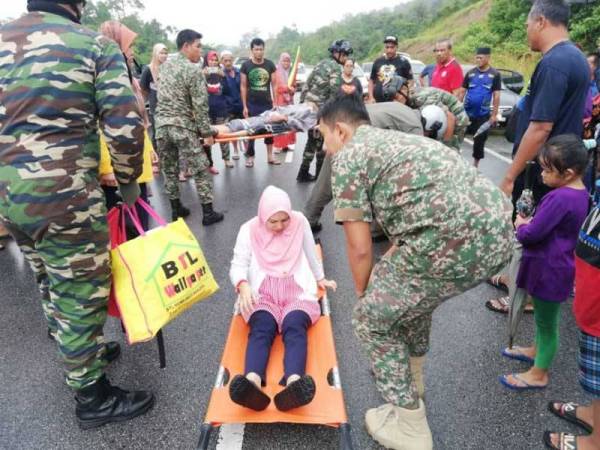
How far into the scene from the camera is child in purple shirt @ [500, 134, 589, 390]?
2111 mm

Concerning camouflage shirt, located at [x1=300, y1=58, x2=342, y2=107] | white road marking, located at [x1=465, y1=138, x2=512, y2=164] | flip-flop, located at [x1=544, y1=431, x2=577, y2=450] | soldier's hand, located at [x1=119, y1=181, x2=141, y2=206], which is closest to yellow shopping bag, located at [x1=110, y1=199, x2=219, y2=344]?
soldier's hand, located at [x1=119, y1=181, x2=141, y2=206]

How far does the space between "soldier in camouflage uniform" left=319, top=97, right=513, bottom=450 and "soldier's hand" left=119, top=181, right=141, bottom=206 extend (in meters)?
1.11

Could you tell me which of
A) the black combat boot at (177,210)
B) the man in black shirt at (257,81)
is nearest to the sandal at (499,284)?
the black combat boot at (177,210)

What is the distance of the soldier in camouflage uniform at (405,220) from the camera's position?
1.62m

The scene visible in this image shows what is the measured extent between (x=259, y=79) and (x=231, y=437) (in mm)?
5992

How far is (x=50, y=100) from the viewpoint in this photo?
71.0 inches

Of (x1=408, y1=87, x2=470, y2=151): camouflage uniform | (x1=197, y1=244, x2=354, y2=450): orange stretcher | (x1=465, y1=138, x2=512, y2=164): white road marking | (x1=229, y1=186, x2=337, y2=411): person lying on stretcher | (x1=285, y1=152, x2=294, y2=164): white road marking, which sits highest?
(x1=408, y1=87, x2=470, y2=151): camouflage uniform

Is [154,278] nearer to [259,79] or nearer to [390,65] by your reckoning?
[390,65]

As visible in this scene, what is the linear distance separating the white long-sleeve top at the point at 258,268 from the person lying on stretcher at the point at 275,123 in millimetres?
2328

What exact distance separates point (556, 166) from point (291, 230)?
1.61 meters

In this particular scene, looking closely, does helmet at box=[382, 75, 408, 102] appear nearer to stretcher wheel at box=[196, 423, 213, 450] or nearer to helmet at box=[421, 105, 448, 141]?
helmet at box=[421, 105, 448, 141]

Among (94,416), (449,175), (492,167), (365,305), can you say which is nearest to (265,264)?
(365,305)

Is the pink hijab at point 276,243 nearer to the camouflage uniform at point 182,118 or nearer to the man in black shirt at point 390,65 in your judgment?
the camouflage uniform at point 182,118

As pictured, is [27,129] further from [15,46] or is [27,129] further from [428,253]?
[428,253]
